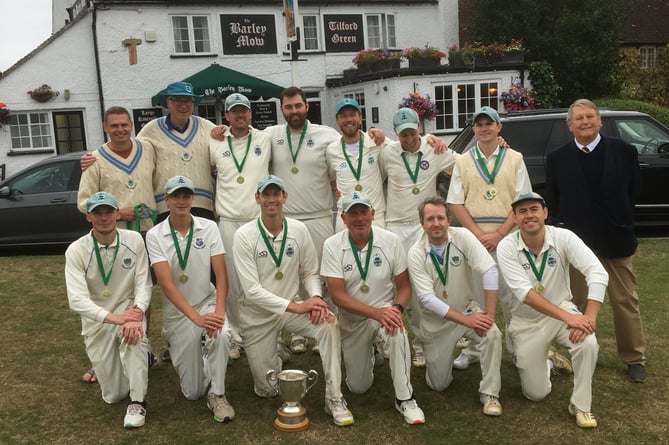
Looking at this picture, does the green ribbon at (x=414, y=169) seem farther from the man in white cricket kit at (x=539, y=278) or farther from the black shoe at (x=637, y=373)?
the black shoe at (x=637, y=373)

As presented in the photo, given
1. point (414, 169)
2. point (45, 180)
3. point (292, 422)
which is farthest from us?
point (45, 180)

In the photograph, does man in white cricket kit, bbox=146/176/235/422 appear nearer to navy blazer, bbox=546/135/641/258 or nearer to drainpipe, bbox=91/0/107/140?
navy blazer, bbox=546/135/641/258

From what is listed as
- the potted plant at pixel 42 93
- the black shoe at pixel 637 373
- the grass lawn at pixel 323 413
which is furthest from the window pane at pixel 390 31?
the black shoe at pixel 637 373

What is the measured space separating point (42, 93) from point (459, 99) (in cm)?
1214

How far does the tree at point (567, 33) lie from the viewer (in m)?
20.0

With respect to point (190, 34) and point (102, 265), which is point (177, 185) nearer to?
point (102, 265)

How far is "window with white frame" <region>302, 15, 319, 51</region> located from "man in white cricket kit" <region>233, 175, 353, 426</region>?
17518mm

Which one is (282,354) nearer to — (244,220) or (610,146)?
(244,220)

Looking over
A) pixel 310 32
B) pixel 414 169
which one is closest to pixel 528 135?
pixel 414 169

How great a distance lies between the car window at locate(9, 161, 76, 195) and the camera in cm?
1046

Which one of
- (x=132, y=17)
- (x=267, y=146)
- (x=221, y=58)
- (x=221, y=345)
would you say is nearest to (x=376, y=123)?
(x=221, y=58)

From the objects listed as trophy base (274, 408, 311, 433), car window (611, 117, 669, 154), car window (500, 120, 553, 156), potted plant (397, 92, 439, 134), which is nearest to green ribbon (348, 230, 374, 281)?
trophy base (274, 408, 311, 433)

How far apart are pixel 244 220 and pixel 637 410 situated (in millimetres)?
3412

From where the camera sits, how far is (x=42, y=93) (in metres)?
18.8
